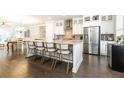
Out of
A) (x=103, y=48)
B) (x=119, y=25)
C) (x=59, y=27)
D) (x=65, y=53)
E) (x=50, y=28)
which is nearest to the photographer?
(x=119, y=25)

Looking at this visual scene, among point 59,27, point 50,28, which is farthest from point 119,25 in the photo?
point 50,28

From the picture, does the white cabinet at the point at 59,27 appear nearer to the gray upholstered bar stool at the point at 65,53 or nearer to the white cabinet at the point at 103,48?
the gray upholstered bar stool at the point at 65,53

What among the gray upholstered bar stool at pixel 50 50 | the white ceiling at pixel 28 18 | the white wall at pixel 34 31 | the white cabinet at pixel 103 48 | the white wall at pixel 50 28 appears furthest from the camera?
the gray upholstered bar stool at pixel 50 50

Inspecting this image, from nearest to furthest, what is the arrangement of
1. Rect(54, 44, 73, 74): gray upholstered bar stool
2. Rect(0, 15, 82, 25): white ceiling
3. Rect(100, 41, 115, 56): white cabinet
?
Rect(0, 15, 82, 25): white ceiling, Rect(100, 41, 115, 56): white cabinet, Rect(54, 44, 73, 74): gray upholstered bar stool

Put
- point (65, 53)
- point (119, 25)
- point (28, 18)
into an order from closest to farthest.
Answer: point (28, 18)
point (119, 25)
point (65, 53)

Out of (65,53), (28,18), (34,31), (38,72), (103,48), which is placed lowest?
(38,72)

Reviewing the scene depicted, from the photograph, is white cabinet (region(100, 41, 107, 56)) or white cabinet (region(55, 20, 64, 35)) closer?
white cabinet (region(55, 20, 64, 35))

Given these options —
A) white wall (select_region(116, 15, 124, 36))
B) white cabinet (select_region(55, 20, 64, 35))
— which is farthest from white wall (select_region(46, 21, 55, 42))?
white wall (select_region(116, 15, 124, 36))

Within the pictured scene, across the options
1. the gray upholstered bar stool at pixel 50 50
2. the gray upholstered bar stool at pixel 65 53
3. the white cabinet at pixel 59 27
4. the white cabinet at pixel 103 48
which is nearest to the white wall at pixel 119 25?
the white cabinet at pixel 103 48

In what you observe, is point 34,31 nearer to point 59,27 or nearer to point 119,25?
point 59,27

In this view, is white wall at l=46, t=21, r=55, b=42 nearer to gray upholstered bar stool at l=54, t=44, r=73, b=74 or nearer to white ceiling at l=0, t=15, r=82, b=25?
white ceiling at l=0, t=15, r=82, b=25
